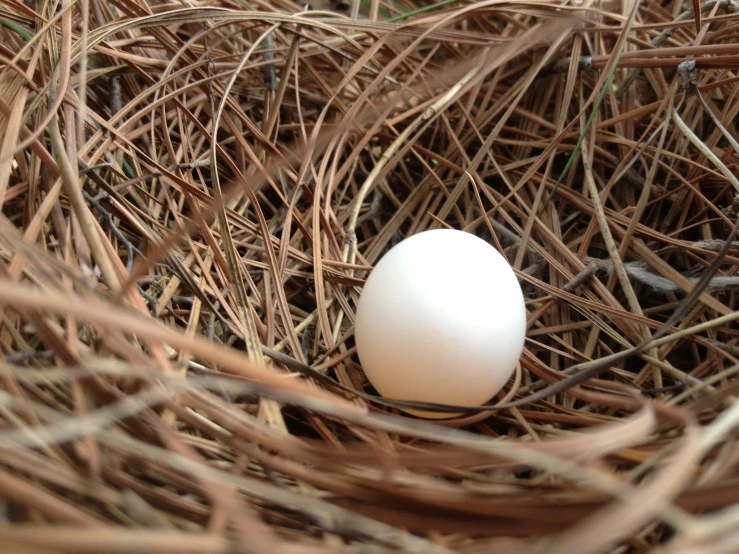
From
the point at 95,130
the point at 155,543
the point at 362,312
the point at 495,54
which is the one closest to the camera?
the point at 155,543

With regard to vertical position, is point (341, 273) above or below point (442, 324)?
above

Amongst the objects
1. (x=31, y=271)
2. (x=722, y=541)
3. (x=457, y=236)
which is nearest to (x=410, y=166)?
(x=457, y=236)

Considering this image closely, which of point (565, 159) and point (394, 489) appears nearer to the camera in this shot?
point (394, 489)

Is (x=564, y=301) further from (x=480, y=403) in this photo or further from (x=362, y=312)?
(x=362, y=312)

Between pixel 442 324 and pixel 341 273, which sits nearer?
pixel 442 324

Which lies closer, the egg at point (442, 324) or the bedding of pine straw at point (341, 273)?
the bedding of pine straw at point (341, 273)
